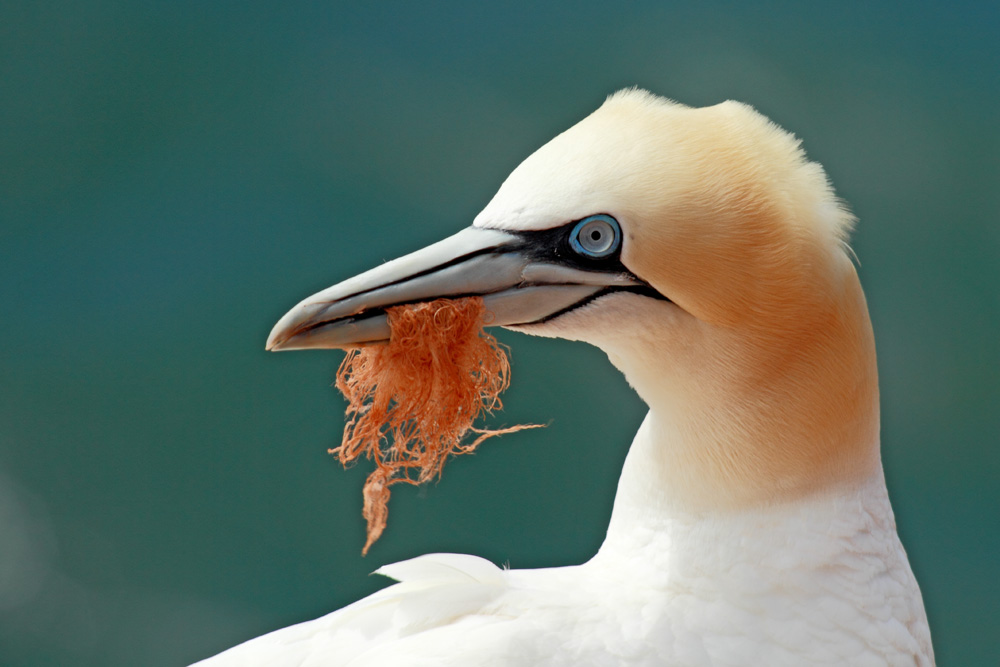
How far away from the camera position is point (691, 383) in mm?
1746

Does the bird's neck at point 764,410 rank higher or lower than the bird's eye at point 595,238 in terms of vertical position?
lower

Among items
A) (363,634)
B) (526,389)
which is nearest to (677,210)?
(363,634)

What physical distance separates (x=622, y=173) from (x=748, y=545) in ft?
2.18

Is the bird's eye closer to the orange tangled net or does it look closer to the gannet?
the gannet

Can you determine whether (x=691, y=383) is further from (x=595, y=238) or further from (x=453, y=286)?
(x=453, y=286)

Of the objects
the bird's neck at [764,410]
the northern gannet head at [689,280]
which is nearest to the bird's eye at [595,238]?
the northern gannet head at [689,280]

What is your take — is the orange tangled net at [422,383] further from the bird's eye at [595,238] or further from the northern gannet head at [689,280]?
the bird's eye at [595,238]

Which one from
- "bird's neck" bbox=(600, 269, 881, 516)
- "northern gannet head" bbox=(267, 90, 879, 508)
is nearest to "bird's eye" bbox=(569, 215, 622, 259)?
"northern gannet head" bbox=(267, 90, 879, 508)

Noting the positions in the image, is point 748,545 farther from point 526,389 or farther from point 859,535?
point 526,389

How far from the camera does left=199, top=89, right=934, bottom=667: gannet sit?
1629 millimetres

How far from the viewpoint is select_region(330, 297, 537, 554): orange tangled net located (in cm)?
169

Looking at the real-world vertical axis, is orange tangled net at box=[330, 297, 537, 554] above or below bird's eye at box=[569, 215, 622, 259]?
below

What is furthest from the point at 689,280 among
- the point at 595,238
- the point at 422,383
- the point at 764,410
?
the point at 422,383

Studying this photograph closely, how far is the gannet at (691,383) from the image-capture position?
5.34ft
